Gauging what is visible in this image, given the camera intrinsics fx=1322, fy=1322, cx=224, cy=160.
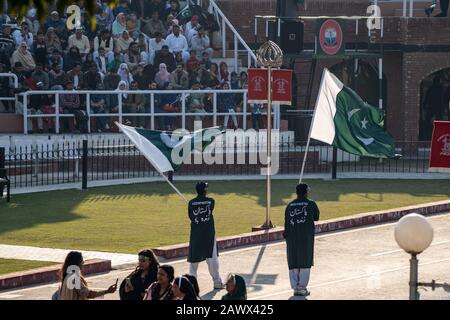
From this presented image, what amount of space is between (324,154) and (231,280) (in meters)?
21.9

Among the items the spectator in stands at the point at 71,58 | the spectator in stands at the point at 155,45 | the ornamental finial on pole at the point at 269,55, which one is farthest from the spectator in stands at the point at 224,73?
the ornamental finial on pole at the point at 269,55

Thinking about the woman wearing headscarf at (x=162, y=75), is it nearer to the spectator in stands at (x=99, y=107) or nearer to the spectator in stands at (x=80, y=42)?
the spectator in stands at (x=99, y=107)

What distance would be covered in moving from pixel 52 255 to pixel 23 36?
13647 millimetres

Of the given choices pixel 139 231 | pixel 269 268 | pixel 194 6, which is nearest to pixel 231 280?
pixel 269 268

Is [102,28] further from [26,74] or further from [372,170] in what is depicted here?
[372,170]

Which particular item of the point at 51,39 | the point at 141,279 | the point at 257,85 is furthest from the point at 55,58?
the point at 141,279

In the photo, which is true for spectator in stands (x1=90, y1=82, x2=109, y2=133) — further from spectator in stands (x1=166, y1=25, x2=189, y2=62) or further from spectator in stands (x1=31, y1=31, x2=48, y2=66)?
spectator in stands (x1=166, y1=25, x2=189, y2=62)

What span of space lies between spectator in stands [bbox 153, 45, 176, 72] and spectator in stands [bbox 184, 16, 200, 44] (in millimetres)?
1637

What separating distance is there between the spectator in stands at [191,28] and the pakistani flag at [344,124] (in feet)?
38.3

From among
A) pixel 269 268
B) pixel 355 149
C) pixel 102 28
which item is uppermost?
pixel 102 28

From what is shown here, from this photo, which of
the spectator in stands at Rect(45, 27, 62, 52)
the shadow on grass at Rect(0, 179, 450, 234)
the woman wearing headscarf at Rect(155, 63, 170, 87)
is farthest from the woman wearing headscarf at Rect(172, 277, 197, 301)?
the woman wearing headscarf at Rect(155, 63, 170, 87)

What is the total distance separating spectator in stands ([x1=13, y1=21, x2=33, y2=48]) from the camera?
110 feet

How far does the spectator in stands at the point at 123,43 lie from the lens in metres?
34.8

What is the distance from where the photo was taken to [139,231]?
23.5 m
